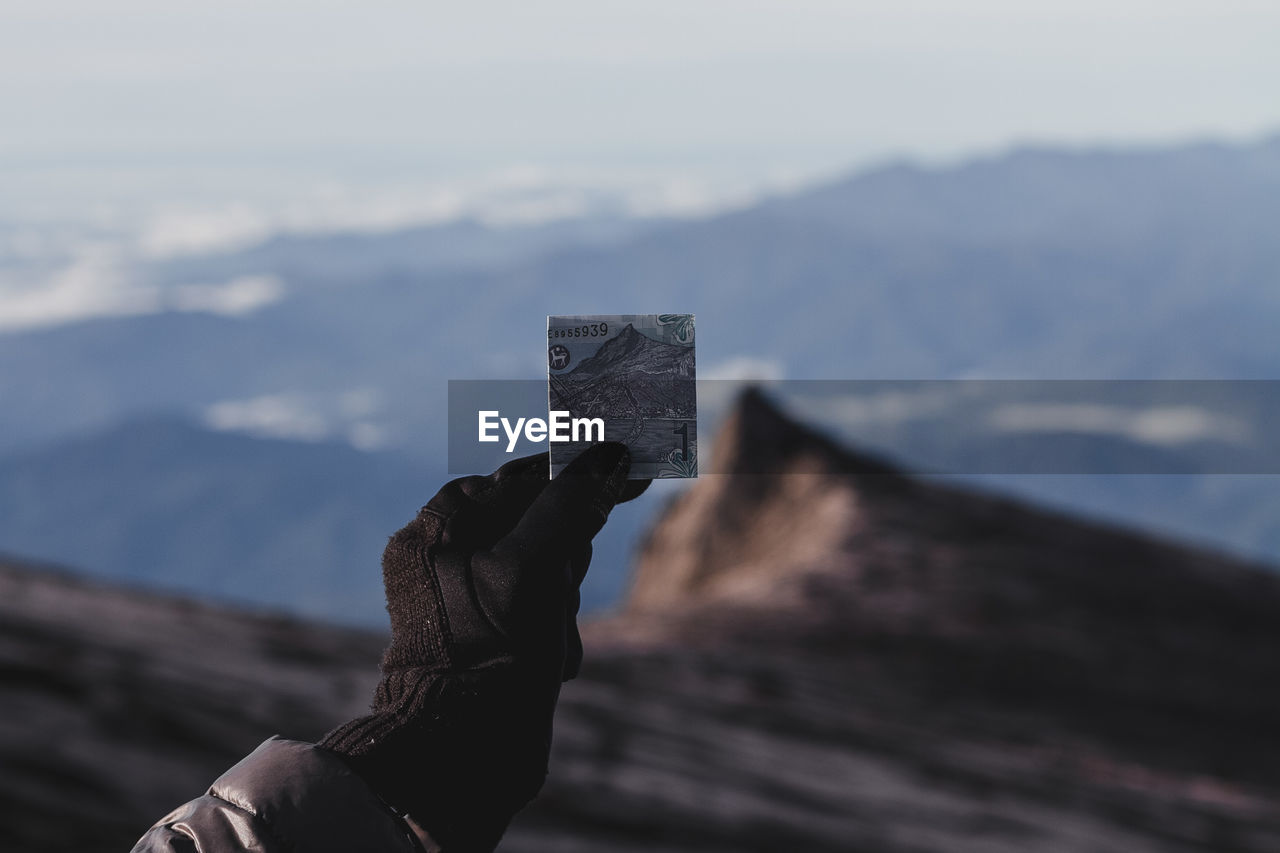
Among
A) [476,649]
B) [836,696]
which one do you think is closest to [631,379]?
[476,649]

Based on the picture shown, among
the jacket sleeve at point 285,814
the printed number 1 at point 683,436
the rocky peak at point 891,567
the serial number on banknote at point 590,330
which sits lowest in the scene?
the rocky peak at point 891,567

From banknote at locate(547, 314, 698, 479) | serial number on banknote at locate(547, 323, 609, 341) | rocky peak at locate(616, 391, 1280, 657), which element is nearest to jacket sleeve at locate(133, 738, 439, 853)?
banknote at locate(547, 314, 698, 479)

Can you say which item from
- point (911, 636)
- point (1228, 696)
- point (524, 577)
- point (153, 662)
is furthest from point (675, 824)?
point (1228, 696)

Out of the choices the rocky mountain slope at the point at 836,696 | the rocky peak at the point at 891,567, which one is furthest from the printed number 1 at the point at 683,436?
the rocky peak at the point at 891,567

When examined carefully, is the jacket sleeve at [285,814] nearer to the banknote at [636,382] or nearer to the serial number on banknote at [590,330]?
the banknote at [636,382]

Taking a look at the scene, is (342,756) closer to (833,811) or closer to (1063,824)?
(833,811)

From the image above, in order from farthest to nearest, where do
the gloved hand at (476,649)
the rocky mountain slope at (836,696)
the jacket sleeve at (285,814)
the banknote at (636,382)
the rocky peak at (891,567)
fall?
1. the rocky peak at (891,567)
2. the rocky mountain slope at (836,696)
3. the banknote at (636,382)
4. the gloved hand at (476,649)
5. the jacket sleeve at (285,814)

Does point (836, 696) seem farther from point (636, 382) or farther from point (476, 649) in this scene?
point (476, 649)
